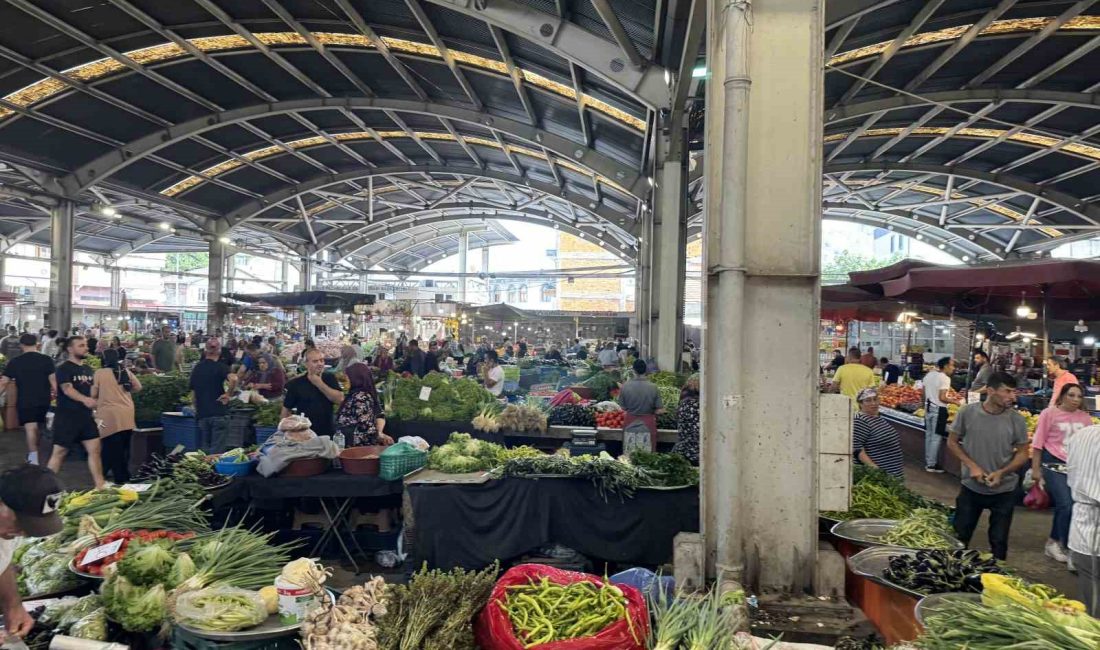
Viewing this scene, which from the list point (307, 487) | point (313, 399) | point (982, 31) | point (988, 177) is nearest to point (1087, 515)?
point (307, 487)

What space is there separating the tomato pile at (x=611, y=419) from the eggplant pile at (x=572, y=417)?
88 mm

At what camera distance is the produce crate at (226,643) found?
8.48 ft

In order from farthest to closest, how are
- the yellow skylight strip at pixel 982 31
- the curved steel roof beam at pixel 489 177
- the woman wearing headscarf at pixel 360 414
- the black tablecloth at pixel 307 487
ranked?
the curved steel roof beam at pixel 489 177
the yellow skylight strip at pixel 982 31
the woman wearing headscarf at pixel 360 414
the black tablecloth at pixel 307 487

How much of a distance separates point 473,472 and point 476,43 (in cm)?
971

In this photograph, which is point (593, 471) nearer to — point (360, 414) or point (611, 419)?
point (360, 414)

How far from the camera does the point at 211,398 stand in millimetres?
8398

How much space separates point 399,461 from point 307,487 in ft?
2.40

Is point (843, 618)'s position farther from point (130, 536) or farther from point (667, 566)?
point (130, 536)

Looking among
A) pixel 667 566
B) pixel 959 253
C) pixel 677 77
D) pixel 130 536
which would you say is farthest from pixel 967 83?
pixel 959 253

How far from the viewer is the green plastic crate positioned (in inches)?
210

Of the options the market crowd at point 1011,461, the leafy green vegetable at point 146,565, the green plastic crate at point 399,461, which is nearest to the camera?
the leafy green vegetable at point 146,565

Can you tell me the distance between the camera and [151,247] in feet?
121

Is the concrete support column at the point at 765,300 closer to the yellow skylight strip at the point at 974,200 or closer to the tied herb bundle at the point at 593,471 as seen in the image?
the tied herb bundle at the point at 593,471

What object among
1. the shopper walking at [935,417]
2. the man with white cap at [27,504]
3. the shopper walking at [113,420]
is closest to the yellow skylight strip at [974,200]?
the shopper walking at [935,417]
